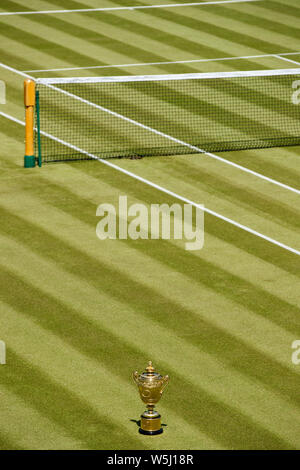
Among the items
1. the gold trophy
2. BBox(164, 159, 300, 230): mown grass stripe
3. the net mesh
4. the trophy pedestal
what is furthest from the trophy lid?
the net mesh

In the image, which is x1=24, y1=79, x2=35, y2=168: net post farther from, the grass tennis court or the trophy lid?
the trophy lid

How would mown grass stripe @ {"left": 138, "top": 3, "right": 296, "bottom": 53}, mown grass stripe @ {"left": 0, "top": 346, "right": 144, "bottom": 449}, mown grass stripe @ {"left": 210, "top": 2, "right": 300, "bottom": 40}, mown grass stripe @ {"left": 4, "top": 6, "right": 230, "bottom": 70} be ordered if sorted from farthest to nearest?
mown grass stripe @ {"left": 210, "top": 2, "right": 300, "bottom": 40} → mown grass stripe @ {"left": 138, "top": 3, "right": 296, "bottom": 53} → mown grass stripe @ {"left": 4, "top": 6, "right": 230, "bottom": 70} → mown grass stripe @ {"left": 0, "top": 346, "right": 144, "bottom": 449}

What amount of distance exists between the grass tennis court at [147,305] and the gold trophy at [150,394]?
120 mm

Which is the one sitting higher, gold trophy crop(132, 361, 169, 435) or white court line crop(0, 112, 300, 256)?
gold trophy crop(132, 361, 169, 435)

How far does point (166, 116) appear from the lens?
77.9ft

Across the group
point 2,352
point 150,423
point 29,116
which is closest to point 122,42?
point 29,116

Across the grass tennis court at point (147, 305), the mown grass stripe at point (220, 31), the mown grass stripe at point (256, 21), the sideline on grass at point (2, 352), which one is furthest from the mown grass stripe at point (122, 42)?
the sideline on grass at point (2, 352)

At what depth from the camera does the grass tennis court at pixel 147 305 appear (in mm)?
12195

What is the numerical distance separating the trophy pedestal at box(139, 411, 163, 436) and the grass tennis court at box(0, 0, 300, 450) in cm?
8

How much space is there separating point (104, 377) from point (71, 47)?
17.6m

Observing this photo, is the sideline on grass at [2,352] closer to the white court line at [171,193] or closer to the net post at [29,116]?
the white court line at [171,193]

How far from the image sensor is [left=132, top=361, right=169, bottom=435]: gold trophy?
38.3 feet

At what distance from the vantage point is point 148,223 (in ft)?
59.6

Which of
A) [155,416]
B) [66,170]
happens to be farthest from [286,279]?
[66,170]
